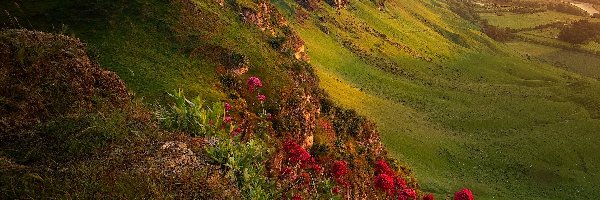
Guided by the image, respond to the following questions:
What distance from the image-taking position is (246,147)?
12.7 m

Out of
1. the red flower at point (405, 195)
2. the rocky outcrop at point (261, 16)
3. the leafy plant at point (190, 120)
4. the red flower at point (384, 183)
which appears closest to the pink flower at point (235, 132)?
the leafy plant at point (190, 120)

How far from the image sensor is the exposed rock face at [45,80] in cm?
1422

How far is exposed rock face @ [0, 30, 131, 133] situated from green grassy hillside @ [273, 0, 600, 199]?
50810 mm

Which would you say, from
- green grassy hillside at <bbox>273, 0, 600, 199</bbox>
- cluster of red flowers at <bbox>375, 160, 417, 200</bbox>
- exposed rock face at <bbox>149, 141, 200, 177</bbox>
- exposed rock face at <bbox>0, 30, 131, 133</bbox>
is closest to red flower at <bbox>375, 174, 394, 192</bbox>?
cluster of red flowers at <bbox>375, 160, 417, 200</bbox>

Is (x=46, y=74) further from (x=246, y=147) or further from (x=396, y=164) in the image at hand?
(x=396, y=164)

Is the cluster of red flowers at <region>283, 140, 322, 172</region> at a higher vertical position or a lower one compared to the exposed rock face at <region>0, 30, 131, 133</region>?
lower

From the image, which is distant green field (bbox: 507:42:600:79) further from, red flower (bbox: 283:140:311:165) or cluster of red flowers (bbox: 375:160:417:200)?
red flower (bbox: 283:140:311:165)

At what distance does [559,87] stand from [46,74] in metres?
138

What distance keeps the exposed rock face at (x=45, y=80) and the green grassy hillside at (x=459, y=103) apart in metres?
50.8

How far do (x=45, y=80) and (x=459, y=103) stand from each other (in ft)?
316

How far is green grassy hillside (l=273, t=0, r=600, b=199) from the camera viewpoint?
71125 mm

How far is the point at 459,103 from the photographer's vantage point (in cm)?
10025

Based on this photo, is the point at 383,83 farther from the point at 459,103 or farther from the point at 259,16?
the point at 259,16

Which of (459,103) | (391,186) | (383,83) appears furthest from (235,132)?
(459,103)
